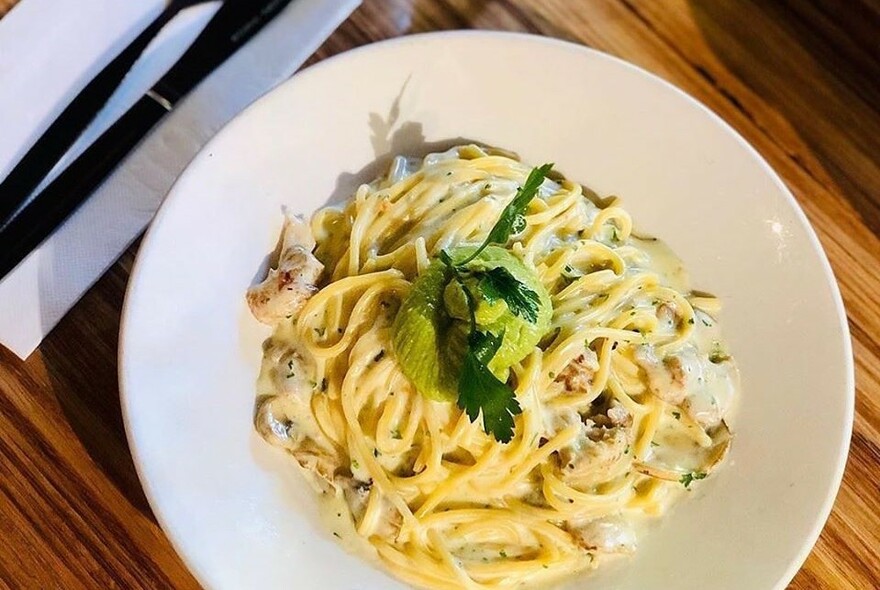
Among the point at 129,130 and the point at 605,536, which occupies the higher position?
the point at 605,536

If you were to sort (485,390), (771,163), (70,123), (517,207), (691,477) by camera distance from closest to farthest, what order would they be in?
(485,390)
(517,207)
(691,477)
(70,123)
(771,163)

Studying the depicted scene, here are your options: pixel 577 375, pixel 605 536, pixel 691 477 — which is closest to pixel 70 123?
pixel 577 375

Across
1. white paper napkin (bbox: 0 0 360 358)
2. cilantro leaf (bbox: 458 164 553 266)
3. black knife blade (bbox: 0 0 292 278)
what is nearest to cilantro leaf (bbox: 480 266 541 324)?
cilantro leaf (bbox: 458 164 553 266)

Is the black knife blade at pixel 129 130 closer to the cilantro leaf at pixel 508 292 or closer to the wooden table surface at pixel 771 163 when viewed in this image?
the wooden table surface at pixel 771 163

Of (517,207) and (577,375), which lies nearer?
(517,207)

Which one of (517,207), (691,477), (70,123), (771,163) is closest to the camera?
(517,207)

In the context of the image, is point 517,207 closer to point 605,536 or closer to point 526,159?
point 526,159

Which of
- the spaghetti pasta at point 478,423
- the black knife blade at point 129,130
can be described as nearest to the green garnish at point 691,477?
the spaghetti pasta at point 478,423
